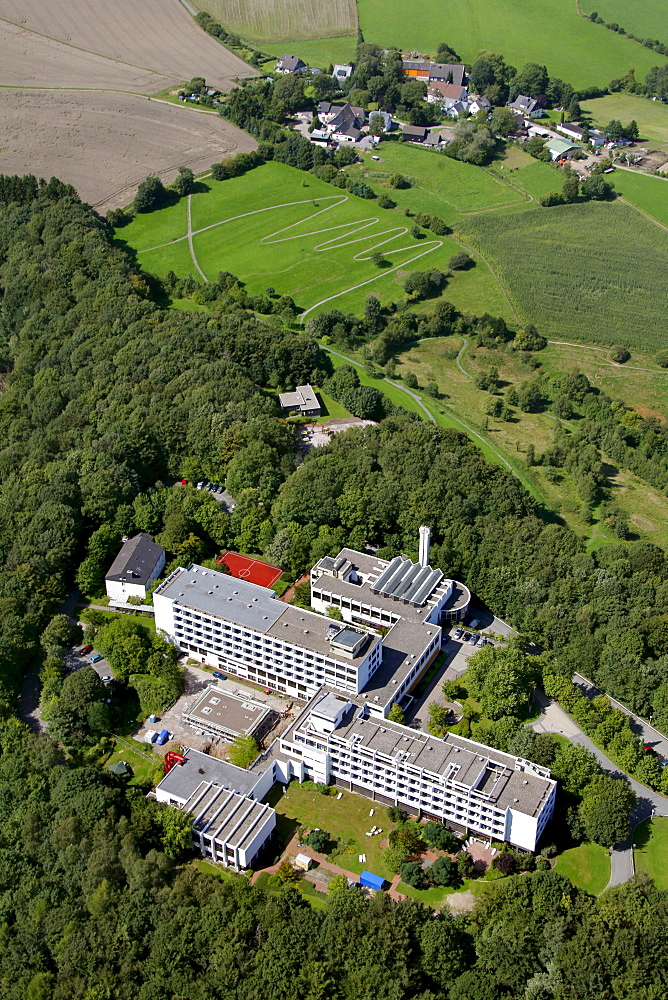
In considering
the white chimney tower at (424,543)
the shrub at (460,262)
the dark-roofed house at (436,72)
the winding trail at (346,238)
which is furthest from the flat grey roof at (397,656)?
the dark-roofed house at (436,72)

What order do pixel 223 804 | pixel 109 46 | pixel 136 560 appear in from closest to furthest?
pixel 223 804 < pixel 136 560 < pixel 109 46

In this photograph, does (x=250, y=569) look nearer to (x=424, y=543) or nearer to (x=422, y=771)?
(x=424, y=543)

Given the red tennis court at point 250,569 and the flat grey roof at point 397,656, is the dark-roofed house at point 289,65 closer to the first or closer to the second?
the red tennis court at point 250,569

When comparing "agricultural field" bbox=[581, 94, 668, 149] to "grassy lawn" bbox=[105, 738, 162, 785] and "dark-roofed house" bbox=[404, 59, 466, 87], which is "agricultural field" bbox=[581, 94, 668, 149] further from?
"grassy lawn" bbox=[105, 738, 162, 785]

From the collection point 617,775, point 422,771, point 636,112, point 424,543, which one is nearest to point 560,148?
point 636,112

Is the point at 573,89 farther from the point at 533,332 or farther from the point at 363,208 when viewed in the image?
the point at 533,332


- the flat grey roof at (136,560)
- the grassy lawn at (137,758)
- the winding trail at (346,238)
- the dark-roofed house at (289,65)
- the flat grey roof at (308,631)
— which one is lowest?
the grassy lawn at (137,758)
